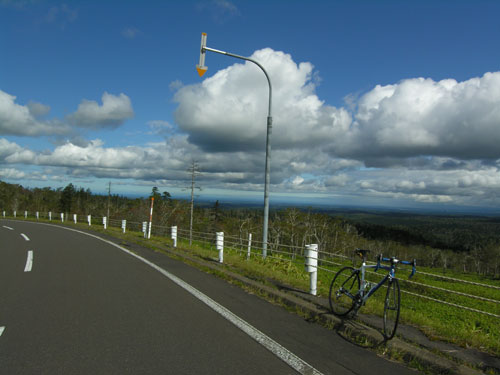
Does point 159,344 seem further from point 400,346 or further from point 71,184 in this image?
point 71,184

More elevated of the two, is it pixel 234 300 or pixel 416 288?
pixel 234 300

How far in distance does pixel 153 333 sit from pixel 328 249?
7421cm

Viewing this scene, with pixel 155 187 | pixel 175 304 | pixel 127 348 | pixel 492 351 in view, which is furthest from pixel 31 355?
pixel 155 187

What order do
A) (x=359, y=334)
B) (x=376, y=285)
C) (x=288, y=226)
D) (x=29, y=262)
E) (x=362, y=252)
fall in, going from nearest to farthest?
(x=359, y=334), (x=376, y=285), (x=362, y=252), (x=29, y=262), (x=288, y=226)

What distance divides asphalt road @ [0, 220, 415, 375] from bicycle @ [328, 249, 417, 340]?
0.58 m

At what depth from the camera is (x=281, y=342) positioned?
14.4 ft

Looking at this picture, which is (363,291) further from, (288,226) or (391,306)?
(288,226)

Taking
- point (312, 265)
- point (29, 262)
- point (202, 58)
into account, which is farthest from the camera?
point (29, 262)

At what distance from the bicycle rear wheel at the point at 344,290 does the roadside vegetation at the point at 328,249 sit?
30cm

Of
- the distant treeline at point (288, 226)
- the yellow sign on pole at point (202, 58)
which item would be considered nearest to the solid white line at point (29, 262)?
the yellow sign on pole at point (202, 58)

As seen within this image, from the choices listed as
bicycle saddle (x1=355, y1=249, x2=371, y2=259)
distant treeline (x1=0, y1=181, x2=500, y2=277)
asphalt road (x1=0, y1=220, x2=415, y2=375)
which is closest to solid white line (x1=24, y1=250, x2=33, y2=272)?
asphalt road (x1=0, y1=220, x2=415, y2=375)

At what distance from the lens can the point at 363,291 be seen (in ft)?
17.2

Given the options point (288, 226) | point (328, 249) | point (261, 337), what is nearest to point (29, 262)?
point (261, 337)

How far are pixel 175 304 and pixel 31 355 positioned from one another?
2549 mm
